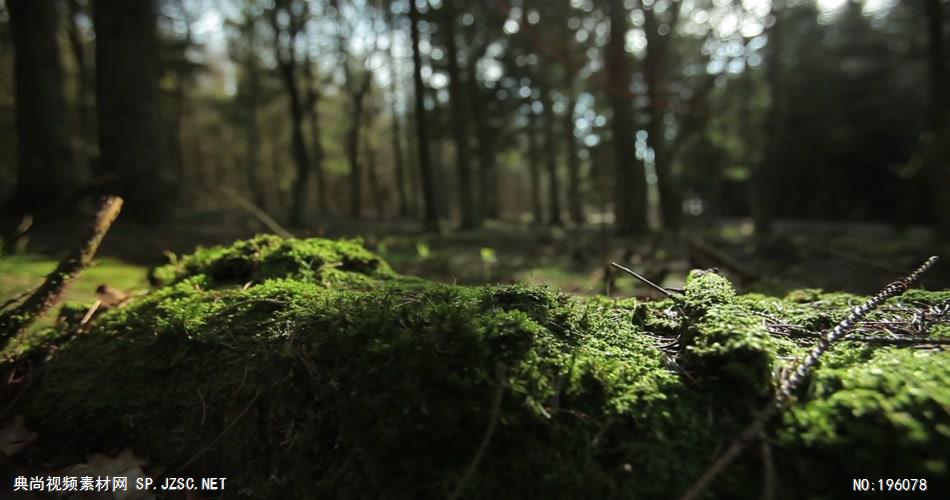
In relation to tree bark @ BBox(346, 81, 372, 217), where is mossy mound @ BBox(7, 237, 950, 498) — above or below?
below

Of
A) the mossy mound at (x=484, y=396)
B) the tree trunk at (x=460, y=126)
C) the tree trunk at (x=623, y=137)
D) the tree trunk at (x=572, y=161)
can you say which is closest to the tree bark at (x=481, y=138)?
the tree trunk at (x=572, y=161)

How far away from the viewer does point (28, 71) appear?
28.0 ft

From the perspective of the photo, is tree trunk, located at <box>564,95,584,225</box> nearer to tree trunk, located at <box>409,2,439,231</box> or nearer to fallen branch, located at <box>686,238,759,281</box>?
tree trunk, located at <box>409,2,439,231</box>

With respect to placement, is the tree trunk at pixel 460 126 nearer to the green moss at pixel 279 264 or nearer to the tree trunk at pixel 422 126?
the tree trunk at pixel 422 126

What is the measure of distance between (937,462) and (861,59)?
33.6 meters

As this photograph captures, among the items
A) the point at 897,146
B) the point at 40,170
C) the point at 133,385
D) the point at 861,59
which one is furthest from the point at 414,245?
the point at 861,59

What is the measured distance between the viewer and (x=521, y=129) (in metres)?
29.8

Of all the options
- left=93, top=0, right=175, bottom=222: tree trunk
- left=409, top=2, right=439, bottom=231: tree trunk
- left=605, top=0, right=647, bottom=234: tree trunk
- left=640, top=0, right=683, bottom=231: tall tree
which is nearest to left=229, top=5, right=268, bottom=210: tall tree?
left=409, top=2, right=439, bottom=231: tree trunk

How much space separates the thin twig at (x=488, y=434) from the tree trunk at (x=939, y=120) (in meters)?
12.4

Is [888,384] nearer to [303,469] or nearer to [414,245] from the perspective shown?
[303,469]

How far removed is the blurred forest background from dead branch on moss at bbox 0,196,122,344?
105 centimetres

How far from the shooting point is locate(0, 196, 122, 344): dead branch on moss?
240 centimetres

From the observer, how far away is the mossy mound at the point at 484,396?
124cm

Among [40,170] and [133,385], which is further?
Result: [40,170]
